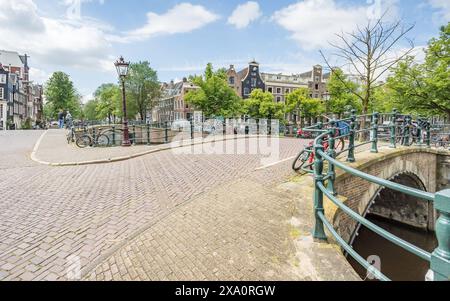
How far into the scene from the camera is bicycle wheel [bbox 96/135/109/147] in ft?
44.9

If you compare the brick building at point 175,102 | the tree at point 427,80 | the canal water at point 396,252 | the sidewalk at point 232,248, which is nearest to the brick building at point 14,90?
the brick building at point 175,102

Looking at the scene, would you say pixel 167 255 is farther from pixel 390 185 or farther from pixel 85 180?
pixel 85 180

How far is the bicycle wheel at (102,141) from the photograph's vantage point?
1370 centimetres

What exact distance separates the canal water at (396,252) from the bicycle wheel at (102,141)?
40.2 feet

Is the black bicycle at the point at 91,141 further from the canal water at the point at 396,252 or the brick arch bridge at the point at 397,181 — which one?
the canal water at the point at 396,252

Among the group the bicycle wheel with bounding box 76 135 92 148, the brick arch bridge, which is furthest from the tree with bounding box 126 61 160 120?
the brick arch bridge

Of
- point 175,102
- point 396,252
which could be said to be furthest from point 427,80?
point 175,102

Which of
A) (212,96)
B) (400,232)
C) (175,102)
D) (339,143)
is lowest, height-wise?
(400,232)

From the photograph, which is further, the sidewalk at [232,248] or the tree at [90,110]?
the tree at [90,110]

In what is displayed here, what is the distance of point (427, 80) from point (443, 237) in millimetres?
20919

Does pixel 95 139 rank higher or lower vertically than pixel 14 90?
lower

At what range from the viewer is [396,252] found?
9.61m

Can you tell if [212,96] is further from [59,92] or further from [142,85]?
[59,92]
